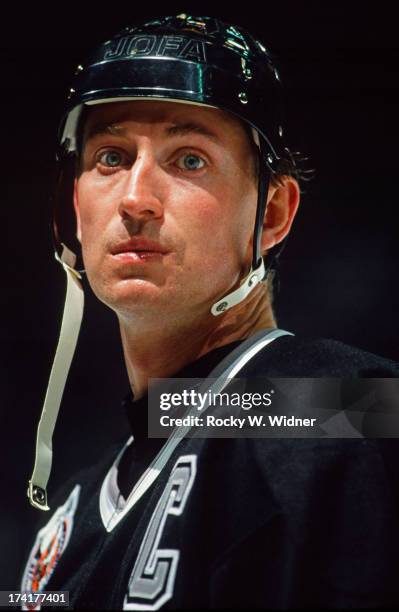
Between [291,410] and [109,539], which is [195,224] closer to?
[291,410]

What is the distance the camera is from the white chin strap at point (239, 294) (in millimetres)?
1369

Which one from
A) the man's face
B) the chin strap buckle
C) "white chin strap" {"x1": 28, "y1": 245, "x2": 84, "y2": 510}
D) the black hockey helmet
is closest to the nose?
the man's face

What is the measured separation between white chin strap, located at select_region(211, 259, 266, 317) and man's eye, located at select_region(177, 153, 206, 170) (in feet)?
0.71

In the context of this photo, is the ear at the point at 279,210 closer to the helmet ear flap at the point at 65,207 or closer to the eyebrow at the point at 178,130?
the eyebrow at the point at 178,130

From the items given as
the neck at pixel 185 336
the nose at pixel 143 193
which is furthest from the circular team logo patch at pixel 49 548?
the nose at pixel 143 193

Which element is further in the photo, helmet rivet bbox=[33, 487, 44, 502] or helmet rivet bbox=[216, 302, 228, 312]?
helmet rivet bbox=[33, 487, 44, 502]

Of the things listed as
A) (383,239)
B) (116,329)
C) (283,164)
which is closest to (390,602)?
(283,164)

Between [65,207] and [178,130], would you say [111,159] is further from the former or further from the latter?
[65,207]

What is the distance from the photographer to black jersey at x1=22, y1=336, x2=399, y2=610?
0.93 metres

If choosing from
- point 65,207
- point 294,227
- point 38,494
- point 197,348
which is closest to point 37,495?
point 38,494

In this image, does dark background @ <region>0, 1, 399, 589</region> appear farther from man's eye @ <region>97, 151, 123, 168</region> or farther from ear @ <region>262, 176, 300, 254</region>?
man's eye @ <region>97, 151, 123, 168</region>

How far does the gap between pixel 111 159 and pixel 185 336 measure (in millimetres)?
356

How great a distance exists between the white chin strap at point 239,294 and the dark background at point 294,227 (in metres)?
0.88

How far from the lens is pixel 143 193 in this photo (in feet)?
4.27
